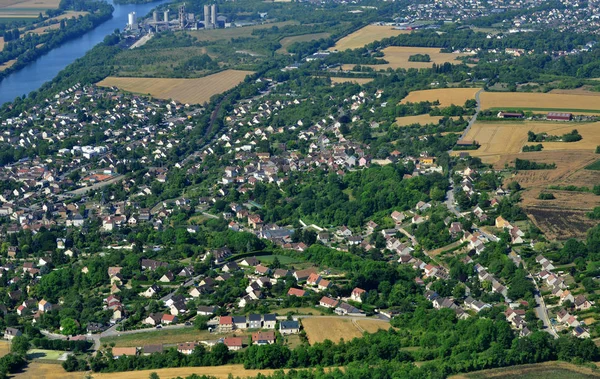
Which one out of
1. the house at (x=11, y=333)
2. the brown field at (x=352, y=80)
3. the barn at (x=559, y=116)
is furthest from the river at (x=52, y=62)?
the house at (x=11, y=333)

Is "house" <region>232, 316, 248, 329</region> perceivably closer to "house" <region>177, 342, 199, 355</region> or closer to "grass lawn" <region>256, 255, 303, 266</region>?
"house" <region>177, 342, 199, 355</region>

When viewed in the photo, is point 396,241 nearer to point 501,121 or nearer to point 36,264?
point 36,264

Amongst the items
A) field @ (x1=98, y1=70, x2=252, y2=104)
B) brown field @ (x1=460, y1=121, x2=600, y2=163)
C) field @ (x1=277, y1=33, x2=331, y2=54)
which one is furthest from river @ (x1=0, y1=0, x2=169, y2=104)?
brown field @ (x1=460, y1=121, x2=600, y2=163)

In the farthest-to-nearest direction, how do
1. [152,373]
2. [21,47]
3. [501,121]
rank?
1. [21,47]
2. [501,121]
3. [152,373]

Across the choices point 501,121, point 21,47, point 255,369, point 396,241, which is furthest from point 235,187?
point 21,47

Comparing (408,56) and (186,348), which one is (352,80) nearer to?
(408,56)

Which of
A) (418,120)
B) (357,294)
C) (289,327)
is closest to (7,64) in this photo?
(418,120)
